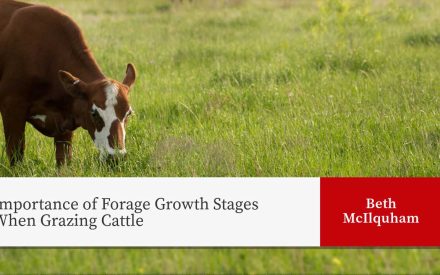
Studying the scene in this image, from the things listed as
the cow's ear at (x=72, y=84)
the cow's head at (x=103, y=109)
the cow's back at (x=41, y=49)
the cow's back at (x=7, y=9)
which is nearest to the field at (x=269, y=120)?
the cow's head at (x=103, y=109)

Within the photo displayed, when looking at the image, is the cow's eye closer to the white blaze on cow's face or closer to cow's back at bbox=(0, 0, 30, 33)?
the white blaze on cow's face

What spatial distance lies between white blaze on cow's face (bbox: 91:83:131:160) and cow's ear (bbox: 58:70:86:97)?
0.92 feet

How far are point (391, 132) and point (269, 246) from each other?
10.3 feet

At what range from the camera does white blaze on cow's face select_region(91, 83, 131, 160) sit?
6.29 m

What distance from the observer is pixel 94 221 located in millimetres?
4840

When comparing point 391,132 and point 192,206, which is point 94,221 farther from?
point 391,132

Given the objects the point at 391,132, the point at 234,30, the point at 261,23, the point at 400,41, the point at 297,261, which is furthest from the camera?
the point at 261,23

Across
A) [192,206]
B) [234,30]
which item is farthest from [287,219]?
[234,30]

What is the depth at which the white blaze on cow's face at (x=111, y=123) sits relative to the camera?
6.29 m

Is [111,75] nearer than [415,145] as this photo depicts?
No

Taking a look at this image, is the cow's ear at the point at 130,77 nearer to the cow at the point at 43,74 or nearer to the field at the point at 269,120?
the cow at the point at 43,74

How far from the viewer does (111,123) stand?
6.32 metres

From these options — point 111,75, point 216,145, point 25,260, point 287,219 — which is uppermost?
point 111,75

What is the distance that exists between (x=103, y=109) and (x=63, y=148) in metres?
1.06
